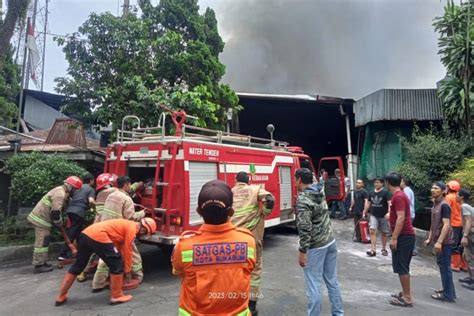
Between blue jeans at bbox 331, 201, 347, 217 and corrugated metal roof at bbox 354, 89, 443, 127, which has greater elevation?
corrugated metal roof at bbox 354, 89, 443, 127

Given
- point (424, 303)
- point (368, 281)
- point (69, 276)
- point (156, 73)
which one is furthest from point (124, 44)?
point (424, 303)

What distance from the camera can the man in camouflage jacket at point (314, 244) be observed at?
3760 millimetres

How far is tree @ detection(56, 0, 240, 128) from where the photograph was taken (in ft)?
29.9

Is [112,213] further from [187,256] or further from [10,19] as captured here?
[10,19]

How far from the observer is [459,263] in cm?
687

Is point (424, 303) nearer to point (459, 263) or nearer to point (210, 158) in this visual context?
point (459, 263)

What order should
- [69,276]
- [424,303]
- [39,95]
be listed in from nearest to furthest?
[69,276] → [424,303] → [39,95]

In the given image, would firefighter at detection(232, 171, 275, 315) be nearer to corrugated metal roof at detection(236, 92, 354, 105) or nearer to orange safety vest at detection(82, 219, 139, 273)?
orange safety vest at detection(82, 219, 139, 273)

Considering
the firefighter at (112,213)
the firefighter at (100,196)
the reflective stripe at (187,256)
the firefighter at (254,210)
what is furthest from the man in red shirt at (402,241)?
the firefighter at (100,196)

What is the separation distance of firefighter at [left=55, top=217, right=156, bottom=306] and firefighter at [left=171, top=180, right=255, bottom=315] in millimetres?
2747

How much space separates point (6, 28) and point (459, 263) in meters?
10.8

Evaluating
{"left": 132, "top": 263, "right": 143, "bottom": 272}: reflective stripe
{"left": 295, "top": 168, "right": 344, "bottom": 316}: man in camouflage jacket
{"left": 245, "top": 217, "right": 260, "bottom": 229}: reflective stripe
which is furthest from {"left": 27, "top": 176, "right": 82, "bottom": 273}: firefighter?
{"left": 295, "top": 168, "right": 344, "bottom": 316}: man in camouflage jacket

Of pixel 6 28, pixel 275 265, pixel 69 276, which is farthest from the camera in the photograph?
pixel 6 28

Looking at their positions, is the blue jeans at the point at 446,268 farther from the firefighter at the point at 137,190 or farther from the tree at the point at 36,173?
the tree at the point at 36,173
